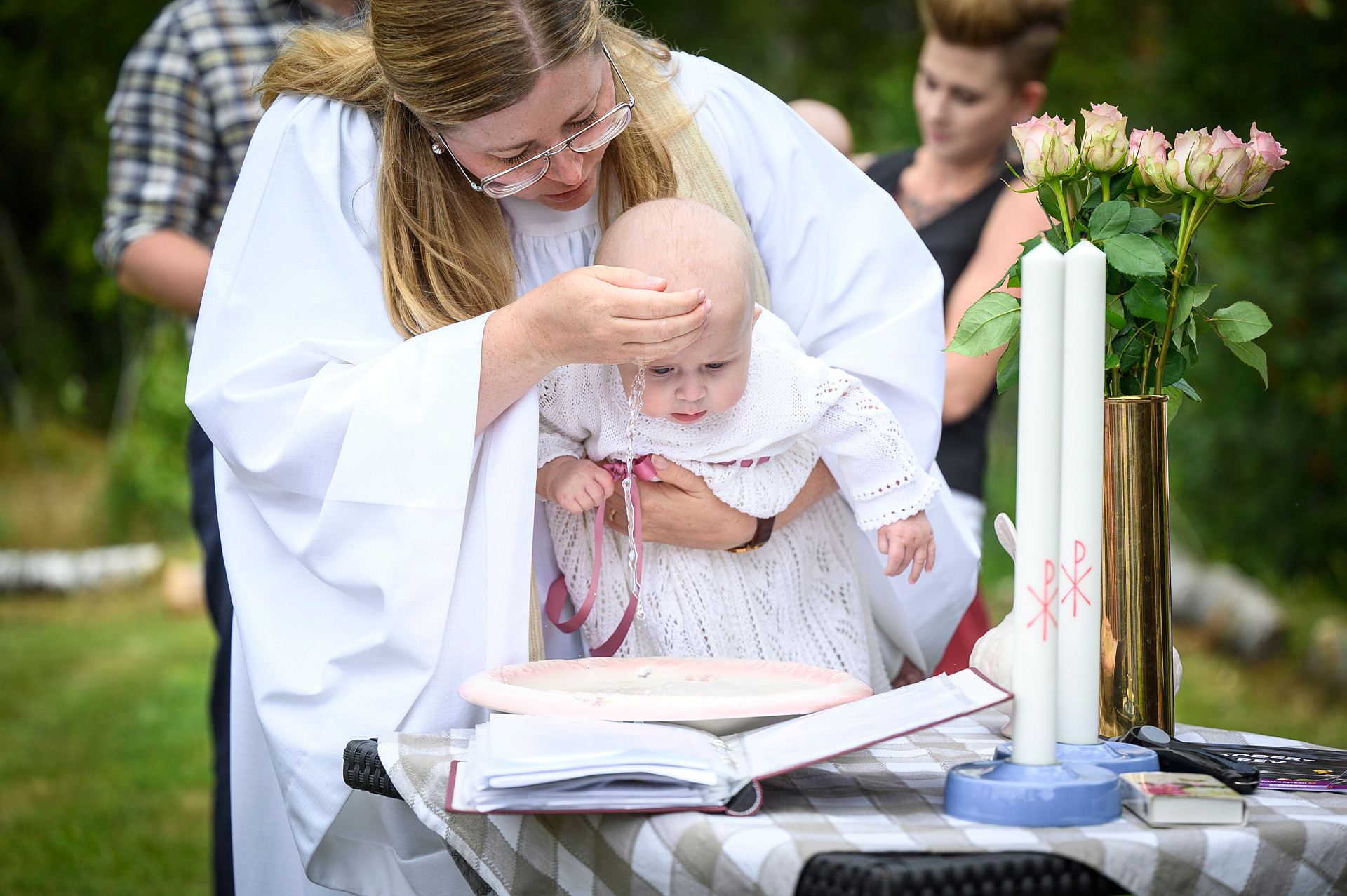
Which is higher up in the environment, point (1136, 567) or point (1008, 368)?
point (1008, 368)

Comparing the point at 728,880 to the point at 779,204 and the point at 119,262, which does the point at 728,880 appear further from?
the point at 119,262

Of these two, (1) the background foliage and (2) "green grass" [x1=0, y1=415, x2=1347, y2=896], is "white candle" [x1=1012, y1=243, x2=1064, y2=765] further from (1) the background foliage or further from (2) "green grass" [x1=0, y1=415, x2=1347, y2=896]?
(2) "green grass" [x1=0, y1=415, x2=1347, y2=896]

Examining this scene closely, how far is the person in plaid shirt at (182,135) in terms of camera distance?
285cm

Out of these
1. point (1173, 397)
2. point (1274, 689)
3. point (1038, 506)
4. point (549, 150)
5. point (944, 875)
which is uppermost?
point (549, 150)

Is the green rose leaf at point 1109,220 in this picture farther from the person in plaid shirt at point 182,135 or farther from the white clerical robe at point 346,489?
the person in plaid shirt at point 182,135

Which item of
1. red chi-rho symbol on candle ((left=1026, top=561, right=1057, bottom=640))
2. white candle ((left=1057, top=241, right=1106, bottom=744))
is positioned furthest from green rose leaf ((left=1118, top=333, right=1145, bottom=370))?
red chi-rho symbol on candle ((left=1026, top=561, right=1057, bottom=640))

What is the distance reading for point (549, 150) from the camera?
1.70 meters

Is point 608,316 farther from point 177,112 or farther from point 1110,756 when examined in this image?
point 177,112

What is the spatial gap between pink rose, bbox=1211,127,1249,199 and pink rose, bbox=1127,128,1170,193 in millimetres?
54

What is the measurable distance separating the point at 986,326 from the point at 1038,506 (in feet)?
1.21

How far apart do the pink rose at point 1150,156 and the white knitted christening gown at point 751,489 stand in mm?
501

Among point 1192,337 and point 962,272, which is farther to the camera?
point 962,272

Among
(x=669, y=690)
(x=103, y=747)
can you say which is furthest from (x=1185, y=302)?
(x=103, y=747)

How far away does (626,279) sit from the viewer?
1472mm
